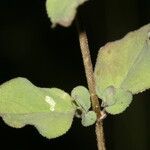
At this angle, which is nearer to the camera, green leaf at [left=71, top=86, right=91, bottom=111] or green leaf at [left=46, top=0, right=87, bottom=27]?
green leaf at [left=46, top=0, right=87, bottom=27]

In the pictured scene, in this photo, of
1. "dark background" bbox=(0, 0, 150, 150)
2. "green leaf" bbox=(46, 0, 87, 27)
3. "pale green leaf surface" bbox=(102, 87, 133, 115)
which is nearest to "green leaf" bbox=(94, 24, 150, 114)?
"pale green leaf surface" bbox=(102, 87, 133, 115)

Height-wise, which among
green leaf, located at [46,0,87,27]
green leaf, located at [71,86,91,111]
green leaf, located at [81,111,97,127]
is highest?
green leaf, located at [46,0,87,27]

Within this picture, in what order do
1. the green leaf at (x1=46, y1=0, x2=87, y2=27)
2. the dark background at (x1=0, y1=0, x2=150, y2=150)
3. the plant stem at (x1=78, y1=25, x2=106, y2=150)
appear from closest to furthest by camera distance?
the green leaf at (x1=46, y1=0, x2=87, y2=27) → the plant stem at (x1=78, y1=25, x2=106, y2=150) → the dark background at (x1=0, y1=0, x2=150, y2=150)

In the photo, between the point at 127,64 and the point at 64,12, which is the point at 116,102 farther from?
the point at 64,12

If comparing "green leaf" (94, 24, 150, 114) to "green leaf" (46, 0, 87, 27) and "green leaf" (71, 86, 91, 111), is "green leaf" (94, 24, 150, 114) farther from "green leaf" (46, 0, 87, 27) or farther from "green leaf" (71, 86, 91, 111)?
"green leaf" (46, 0, 87, 27)

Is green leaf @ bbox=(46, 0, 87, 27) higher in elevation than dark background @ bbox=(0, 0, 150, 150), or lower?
higher

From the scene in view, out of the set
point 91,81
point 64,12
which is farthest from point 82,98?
point 64,12

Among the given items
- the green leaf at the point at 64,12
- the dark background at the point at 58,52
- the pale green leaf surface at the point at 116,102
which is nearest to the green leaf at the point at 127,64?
the pale green leaf surface at the point at 116,102

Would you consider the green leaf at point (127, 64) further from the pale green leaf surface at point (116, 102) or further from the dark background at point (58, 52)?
the dark background at point (58, 52)
